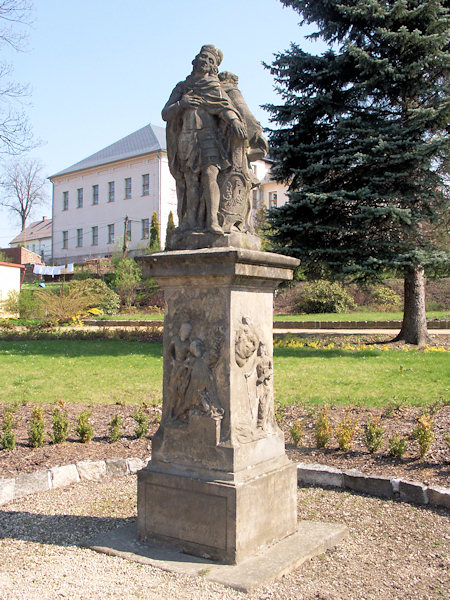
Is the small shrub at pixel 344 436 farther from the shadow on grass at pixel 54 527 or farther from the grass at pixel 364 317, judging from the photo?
the grass at pixel 364 317

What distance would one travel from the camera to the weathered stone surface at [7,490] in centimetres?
563

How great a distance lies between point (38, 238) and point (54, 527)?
6582 cm

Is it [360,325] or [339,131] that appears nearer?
[339,131]

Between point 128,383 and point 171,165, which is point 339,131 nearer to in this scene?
point 128,383

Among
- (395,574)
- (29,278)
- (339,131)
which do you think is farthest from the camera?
(29,278)

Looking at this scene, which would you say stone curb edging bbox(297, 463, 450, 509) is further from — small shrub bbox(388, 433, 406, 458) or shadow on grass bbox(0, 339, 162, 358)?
shadow on grass bbox(0, 339, 162, 358)

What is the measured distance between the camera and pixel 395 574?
3.96 m

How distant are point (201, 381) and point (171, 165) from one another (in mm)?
1714

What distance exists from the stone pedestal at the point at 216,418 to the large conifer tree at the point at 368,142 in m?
10.5

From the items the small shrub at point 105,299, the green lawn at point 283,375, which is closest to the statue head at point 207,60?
the green lawn at point 283,375

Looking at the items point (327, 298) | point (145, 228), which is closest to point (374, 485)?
point (327, 298)

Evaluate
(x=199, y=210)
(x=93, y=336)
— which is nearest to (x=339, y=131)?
(x=93, y=336)

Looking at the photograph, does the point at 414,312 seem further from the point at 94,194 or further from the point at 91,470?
the point at 94,194

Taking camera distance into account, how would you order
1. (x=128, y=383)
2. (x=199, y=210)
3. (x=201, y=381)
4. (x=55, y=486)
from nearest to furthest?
(x=201, y=381), (x=199, y=210), (x=55, y=486), (x=128, y=383)
